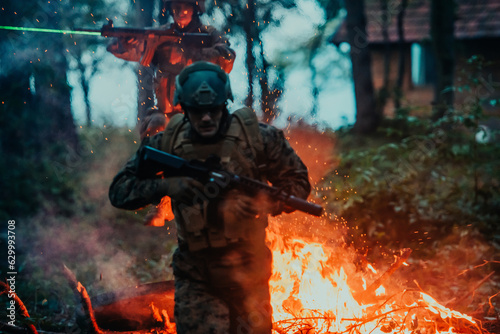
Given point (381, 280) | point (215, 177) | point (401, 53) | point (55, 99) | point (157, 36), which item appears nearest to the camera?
point (215, 177)

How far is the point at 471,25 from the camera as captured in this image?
18.7 metres

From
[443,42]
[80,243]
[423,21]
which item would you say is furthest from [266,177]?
[423,21]

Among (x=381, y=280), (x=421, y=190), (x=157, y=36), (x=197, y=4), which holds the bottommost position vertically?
(x=381, y=280)

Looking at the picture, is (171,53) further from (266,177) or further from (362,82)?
(362,82)

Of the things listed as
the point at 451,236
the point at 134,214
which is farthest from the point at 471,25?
the point at 134,214

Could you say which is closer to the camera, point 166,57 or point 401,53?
point 166,57

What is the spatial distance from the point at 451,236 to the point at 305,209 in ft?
17.1

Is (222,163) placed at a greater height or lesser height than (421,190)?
greater

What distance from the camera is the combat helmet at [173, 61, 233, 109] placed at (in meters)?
2.89

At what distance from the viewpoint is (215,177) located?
9.14 ft

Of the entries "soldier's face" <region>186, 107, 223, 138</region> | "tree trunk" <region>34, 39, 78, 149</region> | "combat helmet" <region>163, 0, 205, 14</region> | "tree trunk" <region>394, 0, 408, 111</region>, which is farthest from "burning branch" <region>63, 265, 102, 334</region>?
"tree trunk" <region>394, 0, 408, 111</region>

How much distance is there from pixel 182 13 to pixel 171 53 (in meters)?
0.48

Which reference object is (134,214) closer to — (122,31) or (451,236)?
A: (122,31)

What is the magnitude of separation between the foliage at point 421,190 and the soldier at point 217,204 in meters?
3.86
